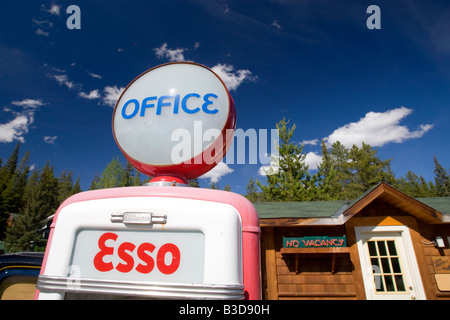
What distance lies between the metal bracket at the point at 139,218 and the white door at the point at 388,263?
5.99 m

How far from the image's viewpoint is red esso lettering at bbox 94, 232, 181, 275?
106 cm

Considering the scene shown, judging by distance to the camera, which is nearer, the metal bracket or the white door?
the metal bracket

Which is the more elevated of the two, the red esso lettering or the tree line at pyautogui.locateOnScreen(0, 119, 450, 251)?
the tree line at pyautogui.locateOnScreen(0, 119, 450, 251)

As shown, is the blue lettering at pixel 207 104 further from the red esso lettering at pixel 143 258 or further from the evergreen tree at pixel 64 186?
the evergreen tree at pixel 64 186

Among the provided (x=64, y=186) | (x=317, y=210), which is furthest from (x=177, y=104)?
(x=64, y=186)

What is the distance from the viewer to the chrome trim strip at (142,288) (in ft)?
3.13

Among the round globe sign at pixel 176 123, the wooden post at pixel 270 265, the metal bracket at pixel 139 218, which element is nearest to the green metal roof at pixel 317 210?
the wooden post at pixel 270 265

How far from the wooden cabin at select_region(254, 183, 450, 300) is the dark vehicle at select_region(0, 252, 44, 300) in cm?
437

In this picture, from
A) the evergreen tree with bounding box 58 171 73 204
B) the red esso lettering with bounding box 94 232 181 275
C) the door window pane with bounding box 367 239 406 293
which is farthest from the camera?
the evergreen tree with bounding box 58 171 73 204

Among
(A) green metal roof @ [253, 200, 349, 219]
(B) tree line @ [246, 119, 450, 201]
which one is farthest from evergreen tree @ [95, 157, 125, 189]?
(A) green metal roof @ [253, 200, 349, 219]

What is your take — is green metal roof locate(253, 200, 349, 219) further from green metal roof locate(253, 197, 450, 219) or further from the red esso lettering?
the red esso lettering

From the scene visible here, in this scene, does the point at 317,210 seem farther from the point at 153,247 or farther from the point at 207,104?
the point at 153,247

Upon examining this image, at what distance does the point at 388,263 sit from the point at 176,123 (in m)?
6.38
